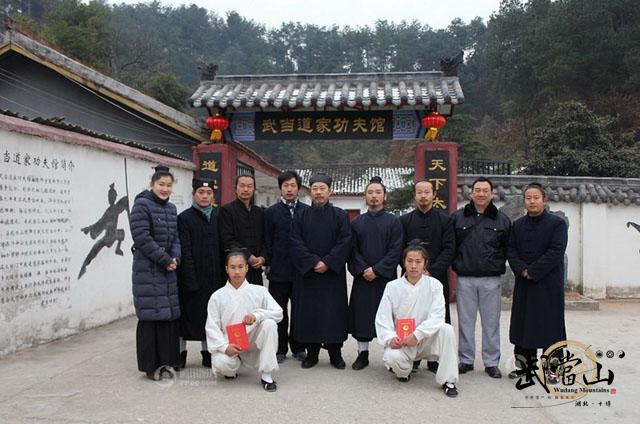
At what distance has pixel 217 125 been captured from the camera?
846 cm

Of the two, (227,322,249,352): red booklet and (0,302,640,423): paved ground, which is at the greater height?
(227,322,249,352): red booklet

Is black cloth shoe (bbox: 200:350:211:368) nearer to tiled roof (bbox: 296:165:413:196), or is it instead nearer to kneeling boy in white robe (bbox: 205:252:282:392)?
kneeling boy in white robe (bbox: 205:252:282:392)

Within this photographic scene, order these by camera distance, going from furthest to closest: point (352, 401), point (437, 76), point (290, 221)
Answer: point (437, 76) < point (290, 221) < point (352, 401)

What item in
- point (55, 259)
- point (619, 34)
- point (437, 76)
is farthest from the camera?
point (619, 34)

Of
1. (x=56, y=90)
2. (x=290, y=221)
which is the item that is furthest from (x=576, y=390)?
(x=56, y=90)

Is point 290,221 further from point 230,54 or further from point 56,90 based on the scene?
point 230,54

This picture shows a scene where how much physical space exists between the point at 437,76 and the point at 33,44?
6.59 metres

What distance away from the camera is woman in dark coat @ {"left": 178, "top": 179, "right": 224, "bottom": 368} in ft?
15.1

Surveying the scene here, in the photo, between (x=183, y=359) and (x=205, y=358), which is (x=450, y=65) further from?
(x=183, y=359)

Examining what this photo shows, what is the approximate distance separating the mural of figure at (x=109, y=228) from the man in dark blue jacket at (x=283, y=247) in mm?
2414

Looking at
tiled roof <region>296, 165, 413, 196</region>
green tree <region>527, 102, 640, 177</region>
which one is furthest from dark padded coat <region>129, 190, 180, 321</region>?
tiled roof <region>296, 165, 413, 196</region>

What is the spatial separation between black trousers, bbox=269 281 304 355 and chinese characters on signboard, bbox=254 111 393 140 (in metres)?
3.85

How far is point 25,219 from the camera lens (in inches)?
202

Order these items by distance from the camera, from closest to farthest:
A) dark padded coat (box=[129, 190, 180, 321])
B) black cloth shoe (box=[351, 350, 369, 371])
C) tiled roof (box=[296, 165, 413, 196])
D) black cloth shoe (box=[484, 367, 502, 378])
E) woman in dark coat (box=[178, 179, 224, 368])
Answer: dark padded coat (box=[129, 190, 180, 321]) → black cloth shoe (box=[484, 367, 502, 378]) → woman in dark coat (box=[178, 179, 224, 368]) → black cloth shoe (box=[351, 350, 369, 371]) → tiled roof (box=[296, 165, 413, 196])
